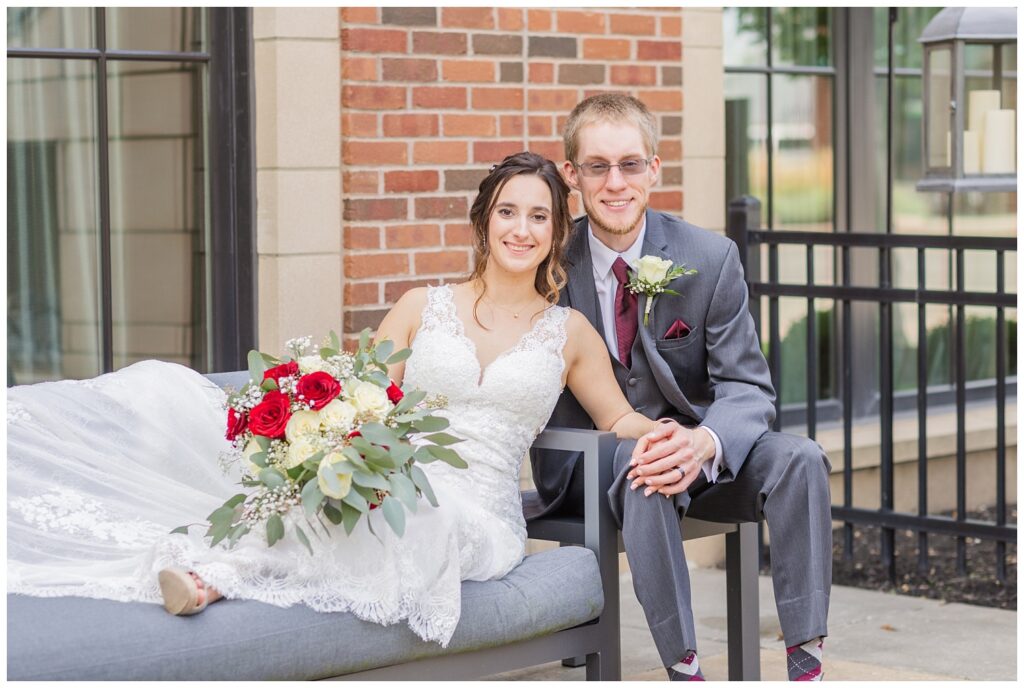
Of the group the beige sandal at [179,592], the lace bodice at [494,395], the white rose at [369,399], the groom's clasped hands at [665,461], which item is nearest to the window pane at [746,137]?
the lace bodice at [494,395]

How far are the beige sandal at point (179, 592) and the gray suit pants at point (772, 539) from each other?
109cm

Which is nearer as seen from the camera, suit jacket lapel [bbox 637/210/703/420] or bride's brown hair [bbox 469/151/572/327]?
bride's brown hair [bbox 469/151/572/327]

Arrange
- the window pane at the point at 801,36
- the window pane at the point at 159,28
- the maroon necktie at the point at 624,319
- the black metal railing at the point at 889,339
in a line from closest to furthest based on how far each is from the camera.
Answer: the maroon necktie at the point at 624,319 → the window pane at the point at 159,28 → the black metal railing at the point at 889,339 → the window pane at the point at 801,36

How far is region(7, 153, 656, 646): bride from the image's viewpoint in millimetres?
3180

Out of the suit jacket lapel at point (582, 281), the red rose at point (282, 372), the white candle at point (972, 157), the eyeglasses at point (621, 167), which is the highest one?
the white candle at point (972, 157)

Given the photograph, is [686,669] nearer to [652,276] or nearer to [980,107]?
[652,276]

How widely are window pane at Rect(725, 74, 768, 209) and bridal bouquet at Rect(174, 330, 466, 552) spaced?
11.9 feet

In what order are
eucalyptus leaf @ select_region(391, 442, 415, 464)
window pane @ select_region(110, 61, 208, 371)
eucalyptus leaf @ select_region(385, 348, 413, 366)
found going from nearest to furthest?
1. eucalyptus leaf @ select_region(391, 442, 415, 464)
2. eucalyptus leaf @ select_region(385, 348, 413, 366)
3. window pane @ select_region(110, 61, 208, 371)

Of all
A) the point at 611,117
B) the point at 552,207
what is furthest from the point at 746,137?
the point at 552,207

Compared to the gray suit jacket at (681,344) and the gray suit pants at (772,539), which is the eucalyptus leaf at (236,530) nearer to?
the gray suit pants at (772,539)

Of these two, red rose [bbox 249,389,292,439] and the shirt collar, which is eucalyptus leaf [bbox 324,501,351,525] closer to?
red rose [bbox 249,389,292,439]

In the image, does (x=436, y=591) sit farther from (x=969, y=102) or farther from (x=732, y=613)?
(x=969, y=102)

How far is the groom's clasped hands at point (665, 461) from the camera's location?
358 cm

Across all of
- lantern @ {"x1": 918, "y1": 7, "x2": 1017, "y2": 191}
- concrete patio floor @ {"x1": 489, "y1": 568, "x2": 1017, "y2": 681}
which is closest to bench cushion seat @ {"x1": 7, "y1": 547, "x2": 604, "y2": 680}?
concrete patio floor @ {"x1": 489, "y1": 568, "x2": 1017, "y2": 681}
